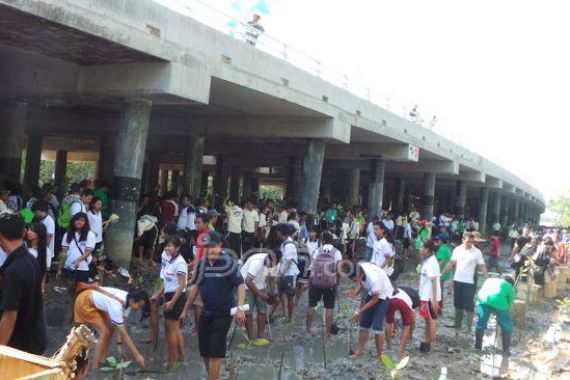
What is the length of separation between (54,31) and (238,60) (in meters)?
3.97

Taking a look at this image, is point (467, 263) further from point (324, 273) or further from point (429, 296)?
point (324, 273)

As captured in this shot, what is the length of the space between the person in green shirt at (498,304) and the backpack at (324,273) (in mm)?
2107

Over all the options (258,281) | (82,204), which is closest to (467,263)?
(258,281)

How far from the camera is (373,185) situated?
69.4ft

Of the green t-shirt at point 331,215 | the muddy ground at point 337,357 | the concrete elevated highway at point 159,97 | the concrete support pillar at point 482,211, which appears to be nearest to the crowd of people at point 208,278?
the muddy ground at point 337,357

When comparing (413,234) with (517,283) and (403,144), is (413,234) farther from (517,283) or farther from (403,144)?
(517,283)

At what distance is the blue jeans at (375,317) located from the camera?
6.75 m

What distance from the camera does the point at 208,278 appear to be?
5.28 m

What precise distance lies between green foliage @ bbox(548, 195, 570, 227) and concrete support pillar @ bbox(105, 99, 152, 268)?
7560cm

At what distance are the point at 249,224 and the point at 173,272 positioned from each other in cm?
714

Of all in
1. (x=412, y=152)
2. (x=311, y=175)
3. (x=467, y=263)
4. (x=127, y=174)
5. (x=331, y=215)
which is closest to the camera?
(x=467, y=263)

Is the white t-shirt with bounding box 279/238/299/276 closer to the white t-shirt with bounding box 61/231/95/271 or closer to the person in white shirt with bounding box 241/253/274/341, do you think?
the person in white shirt with bounding box 241/253/274/341

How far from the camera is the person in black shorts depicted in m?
5.14

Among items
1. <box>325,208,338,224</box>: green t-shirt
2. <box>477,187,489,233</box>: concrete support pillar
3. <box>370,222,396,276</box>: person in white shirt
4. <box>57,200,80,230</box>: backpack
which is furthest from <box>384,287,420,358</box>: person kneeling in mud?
→ <box>477,187,489,233</box>: concrete support pillar
